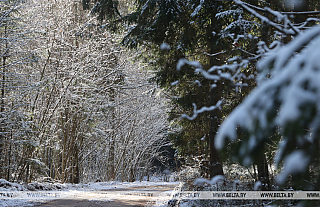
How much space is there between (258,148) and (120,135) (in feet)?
58.5

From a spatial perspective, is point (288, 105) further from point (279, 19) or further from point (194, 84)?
point (194, 84)

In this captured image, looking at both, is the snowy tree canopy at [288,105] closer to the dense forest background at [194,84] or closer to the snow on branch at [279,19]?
the dense forest background at [194,84]

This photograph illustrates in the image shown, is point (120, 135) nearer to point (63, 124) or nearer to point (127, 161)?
point (127, 161)

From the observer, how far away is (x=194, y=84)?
23.6 feet

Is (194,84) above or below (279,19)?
above

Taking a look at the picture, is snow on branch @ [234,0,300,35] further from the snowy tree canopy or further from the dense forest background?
the snowy tree canopy

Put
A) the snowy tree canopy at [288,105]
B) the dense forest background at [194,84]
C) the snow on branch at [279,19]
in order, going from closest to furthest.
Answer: the snowy tree canopy at [288,105] → the dense forest background at [194,84] → the snow on branch at [279,19]

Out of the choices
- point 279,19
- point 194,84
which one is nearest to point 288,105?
point 279,19

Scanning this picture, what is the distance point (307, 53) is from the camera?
89 centimetres

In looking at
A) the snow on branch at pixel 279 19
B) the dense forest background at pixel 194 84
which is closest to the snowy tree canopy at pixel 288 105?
the dense forest background at pixel 194 84

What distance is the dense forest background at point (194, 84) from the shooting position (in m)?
0.99

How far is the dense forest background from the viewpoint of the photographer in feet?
3.25

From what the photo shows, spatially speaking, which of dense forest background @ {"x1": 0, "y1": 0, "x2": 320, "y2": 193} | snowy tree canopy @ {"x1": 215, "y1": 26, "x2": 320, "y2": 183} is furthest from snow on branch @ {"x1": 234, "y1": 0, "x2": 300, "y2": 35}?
snowy tree canopy @ {"x1": 215, "y1": 26, "x2": 320, "y2": 183}

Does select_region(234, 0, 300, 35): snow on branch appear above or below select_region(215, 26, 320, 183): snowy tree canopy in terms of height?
above
